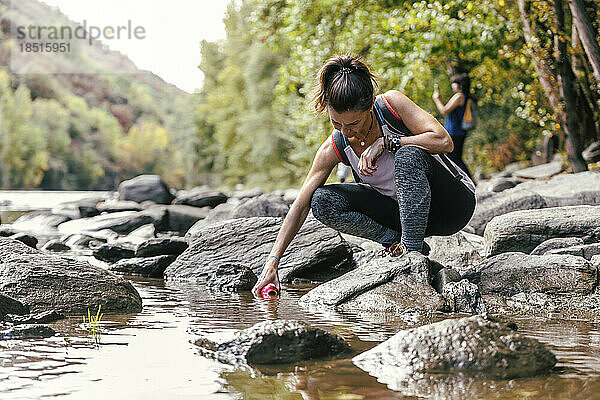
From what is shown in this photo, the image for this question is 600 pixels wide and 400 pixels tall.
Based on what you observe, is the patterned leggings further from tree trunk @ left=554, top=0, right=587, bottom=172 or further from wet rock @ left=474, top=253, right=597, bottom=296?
tree trunk @ left=554, top=0, right=587, bottom=172

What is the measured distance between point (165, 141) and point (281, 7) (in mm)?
75553

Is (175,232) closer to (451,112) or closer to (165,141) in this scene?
(451,112)

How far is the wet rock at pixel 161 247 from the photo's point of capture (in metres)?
7.16

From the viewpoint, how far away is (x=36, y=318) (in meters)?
3.72

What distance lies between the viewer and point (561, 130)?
12.0m

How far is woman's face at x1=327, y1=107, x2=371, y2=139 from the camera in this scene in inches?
169

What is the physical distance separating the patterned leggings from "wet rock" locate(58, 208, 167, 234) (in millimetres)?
7849

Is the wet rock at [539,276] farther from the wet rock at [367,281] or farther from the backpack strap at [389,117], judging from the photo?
the backpack strap at [389,117]

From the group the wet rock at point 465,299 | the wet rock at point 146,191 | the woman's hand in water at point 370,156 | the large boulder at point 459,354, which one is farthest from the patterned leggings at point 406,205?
the wet rock at point 146,191

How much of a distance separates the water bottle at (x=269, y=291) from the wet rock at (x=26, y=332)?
1.53 m

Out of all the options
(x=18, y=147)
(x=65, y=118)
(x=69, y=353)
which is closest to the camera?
(x=69, y=353)

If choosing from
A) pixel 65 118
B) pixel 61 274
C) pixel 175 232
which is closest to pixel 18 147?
pixel 65 118

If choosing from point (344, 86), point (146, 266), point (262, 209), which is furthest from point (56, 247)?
point (344, 86)

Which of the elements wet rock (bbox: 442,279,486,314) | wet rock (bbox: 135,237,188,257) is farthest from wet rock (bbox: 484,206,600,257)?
wet rock (bbox: 135,237,188,257)
